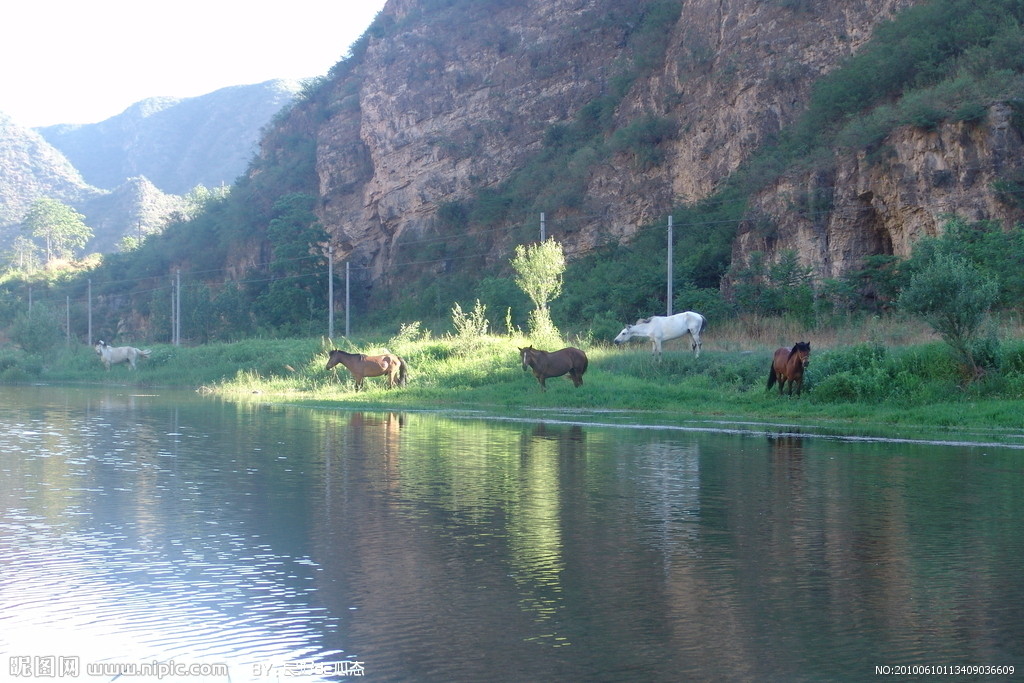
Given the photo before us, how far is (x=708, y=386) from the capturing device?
86.4 feet

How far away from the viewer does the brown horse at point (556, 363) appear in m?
26.8

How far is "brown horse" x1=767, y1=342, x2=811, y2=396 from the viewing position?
23.0 meters

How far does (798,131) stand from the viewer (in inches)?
1877

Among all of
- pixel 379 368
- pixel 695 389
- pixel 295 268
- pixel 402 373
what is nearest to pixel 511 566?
pixel 695 389

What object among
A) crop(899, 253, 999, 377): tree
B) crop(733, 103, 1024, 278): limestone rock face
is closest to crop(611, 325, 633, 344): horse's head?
crop(899, 253, 999, 377): tree

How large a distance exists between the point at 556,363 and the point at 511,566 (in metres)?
18.9

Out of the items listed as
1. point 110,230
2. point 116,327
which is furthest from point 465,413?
point 110,230

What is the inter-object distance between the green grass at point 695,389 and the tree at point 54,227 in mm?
98327

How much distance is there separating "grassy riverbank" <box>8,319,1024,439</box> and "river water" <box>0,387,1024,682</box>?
5790 mm

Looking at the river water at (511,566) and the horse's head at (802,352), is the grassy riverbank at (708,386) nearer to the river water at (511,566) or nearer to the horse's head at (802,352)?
the horse's head at (802,352)

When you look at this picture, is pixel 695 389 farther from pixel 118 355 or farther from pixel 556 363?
pixel 118 355

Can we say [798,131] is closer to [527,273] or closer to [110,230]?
[527,273]

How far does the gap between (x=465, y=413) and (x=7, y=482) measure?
12.4m

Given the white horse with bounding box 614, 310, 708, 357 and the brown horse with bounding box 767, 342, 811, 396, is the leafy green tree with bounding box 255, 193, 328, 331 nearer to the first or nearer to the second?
the white horse with bounding box 614, 310, 708, 357
